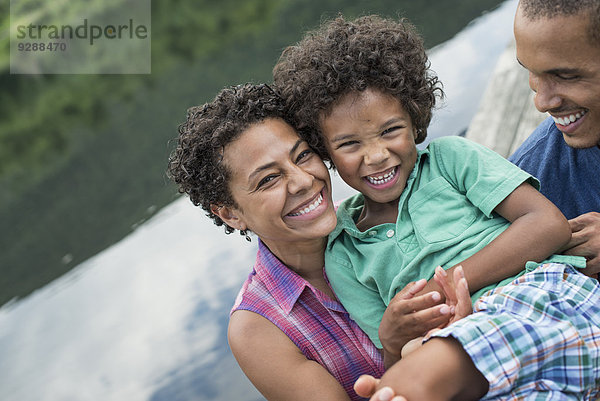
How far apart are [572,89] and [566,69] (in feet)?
0.22

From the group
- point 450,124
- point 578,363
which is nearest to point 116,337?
point 450,124

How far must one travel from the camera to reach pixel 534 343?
54.6 inches

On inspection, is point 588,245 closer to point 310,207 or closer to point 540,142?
point 540,142

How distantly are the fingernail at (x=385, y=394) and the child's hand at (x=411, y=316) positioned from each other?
0.26 metres

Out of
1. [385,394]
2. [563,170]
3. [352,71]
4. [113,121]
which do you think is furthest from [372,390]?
[113,121]

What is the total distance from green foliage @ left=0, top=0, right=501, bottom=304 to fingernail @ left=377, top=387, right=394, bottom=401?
10.3 feet

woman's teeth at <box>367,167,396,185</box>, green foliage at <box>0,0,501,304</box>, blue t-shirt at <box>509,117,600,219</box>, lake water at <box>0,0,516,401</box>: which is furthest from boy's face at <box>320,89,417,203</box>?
green foliage at <box>0,0,501,304</box>

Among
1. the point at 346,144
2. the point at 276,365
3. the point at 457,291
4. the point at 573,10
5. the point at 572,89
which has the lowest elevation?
the point at 276,365

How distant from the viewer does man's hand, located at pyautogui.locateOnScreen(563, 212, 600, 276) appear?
1.77 m

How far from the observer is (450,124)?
4371 mm

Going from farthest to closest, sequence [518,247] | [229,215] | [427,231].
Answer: [229,215], [427,231], [518,247]

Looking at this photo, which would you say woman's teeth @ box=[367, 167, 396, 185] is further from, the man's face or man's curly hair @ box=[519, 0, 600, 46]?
man's curly hair @ box=[519, 0, 600, 46]

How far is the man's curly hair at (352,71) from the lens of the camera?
1934 millimetres

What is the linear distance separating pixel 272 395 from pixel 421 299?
1.62 ft
